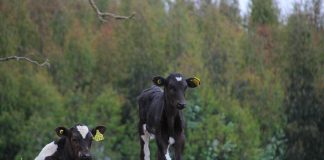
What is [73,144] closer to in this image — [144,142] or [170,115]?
[170,115]

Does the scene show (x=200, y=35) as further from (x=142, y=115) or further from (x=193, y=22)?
(x=142, y=115)

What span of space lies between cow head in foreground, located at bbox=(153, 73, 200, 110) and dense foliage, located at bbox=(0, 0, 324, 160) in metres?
33.0

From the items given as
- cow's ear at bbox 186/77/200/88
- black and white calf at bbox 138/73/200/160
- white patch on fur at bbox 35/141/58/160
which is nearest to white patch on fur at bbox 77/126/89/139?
white patch on fur at bbox 35/141/58/160

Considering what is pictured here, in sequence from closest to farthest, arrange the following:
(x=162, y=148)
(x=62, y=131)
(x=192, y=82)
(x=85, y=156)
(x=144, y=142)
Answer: (x=85, y=156) → (x=62, y=131) → (x=162, y=148) → (x=192, y=82) → (x=144, y=142)

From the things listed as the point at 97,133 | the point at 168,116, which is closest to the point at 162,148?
the point at 168,116

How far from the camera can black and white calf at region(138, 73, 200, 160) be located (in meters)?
16.9

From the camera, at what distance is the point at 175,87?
55.3ft

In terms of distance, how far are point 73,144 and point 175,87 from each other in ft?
7.01

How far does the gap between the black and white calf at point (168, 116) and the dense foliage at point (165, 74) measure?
3221 cm

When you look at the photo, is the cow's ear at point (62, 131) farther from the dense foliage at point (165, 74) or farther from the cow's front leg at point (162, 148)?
the dense foliage at point (165, 74)

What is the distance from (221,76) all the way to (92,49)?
6958 millimetres

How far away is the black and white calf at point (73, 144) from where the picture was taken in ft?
50.8

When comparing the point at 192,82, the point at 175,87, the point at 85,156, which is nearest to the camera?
the point at 85,156

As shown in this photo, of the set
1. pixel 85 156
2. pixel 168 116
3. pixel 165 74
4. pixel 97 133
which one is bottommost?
pixel 165 74
